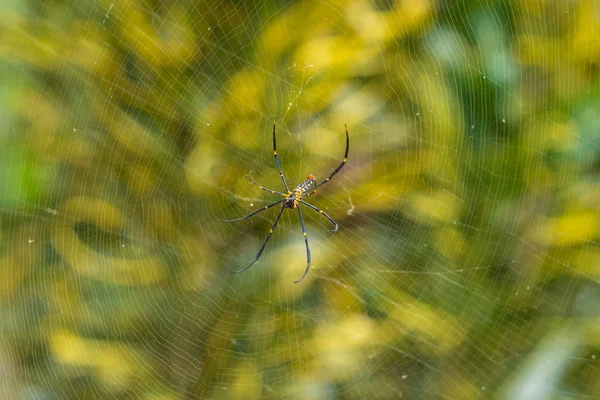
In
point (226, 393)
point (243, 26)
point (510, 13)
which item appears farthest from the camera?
point (226, 393)

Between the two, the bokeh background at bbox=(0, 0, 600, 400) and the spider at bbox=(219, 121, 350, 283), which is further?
the spider at bbox=(219, 121, 350, 283)

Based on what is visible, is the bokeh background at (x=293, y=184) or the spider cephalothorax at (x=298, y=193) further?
the spider cephalothorax at (x=298, y=193)

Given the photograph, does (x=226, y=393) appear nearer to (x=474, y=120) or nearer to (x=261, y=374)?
(x=261, y=374)

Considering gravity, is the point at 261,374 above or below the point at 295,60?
below

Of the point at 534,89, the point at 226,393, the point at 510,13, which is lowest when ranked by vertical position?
the point at 226,393

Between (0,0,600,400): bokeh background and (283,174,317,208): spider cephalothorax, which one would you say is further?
(283,174,317,208): spider cephalothorax

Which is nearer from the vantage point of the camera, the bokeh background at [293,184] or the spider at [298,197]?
the bokeh background at [293,184]

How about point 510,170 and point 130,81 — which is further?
point 510,170

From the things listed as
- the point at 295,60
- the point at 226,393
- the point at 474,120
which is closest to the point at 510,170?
the point at 474,120
